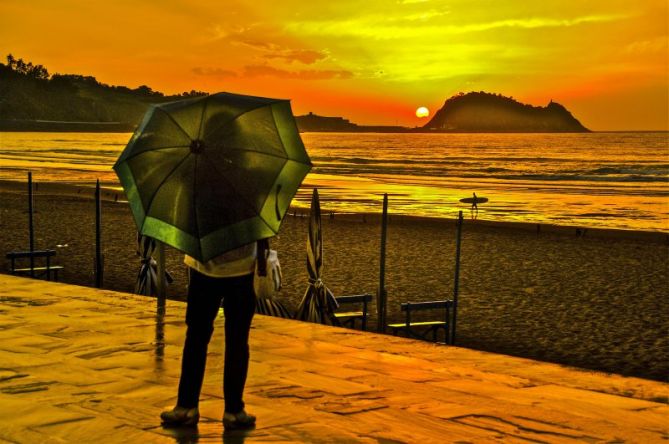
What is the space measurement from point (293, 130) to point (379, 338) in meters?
3.75

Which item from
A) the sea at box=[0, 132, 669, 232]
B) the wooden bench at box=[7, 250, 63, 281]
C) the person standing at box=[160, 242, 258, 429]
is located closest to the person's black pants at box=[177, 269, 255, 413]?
the person standing at box=[160, 242, 258, 429]

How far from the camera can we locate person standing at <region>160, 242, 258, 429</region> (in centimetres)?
516

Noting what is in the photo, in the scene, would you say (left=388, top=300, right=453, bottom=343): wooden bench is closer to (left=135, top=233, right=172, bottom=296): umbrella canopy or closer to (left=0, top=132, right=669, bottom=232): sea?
(left=135, top=233, right=172, bottom=296): umbrella canopy

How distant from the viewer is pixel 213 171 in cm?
502

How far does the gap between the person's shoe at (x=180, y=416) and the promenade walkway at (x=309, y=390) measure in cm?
6

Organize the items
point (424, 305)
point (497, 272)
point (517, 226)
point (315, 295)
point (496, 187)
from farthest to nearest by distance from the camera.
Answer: point (496, 187) < point (517, 226) < point (497, 272) < point (424, 305) < point (315, 295)

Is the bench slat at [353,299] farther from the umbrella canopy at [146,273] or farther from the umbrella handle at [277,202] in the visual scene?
the umbrella handle at [277,202]

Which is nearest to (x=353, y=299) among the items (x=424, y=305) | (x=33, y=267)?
(x=424, y=305)

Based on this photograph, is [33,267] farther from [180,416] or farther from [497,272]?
[180,416]

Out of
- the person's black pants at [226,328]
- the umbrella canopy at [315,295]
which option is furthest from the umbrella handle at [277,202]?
the umbrella canopy at [315,295]

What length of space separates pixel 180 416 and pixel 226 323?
1.97ft

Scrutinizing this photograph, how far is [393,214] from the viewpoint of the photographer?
1366 inches

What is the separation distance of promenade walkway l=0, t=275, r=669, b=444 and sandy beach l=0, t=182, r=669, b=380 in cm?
444

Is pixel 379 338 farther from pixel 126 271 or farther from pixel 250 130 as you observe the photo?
pixel 126 271
